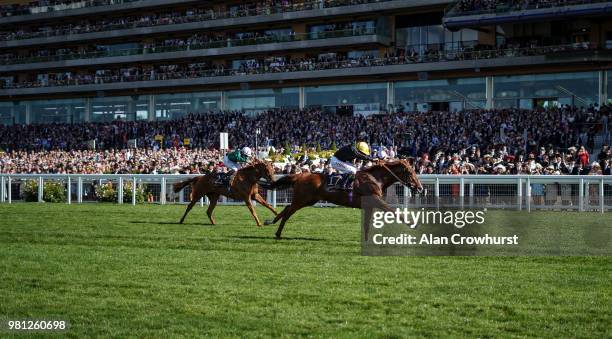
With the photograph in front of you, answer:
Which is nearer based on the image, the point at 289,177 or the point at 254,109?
the point at 289,177

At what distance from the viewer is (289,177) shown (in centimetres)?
1448

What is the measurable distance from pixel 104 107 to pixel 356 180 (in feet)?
154

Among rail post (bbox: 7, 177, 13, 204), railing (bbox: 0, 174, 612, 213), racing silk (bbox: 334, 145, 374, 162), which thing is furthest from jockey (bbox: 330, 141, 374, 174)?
rail post (bbox: 7, 177, 13, 204)

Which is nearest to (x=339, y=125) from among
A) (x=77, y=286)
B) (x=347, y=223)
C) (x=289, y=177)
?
(x=347, y=223)

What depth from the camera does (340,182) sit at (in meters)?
14.4

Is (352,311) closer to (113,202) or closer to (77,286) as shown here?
(77,286)

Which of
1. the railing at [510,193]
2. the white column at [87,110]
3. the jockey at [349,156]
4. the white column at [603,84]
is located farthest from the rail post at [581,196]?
the white column at [87,110]

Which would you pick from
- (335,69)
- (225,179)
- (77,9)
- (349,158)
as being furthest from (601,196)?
(77,9)

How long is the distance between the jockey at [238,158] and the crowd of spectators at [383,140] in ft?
10.8

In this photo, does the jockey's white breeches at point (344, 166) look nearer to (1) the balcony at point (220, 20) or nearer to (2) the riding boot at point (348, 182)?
→ (2) the riding boot at point (348, 182)

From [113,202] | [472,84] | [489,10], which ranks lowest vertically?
[113,202]

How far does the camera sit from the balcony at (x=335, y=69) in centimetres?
3850

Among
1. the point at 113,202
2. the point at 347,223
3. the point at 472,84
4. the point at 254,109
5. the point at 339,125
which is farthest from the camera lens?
the point at 254,109

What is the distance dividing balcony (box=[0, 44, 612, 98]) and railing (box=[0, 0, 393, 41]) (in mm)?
3228
